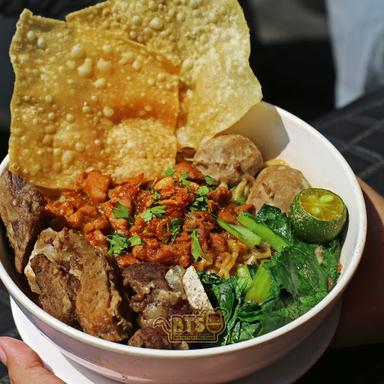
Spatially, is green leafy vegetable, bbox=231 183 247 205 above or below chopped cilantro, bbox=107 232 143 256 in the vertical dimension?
below

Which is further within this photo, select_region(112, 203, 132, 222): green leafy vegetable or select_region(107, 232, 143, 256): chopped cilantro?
select_region(112, 203, 132, 222): green leafy vegetable

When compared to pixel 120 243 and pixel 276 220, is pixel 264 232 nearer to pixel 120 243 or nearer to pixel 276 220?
pixel 276 220

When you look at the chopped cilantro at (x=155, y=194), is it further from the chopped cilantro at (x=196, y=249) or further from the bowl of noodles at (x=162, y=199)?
the chopped cilantro at (x=196, y=249)

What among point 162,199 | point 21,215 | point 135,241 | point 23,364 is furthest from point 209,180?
point 23,364

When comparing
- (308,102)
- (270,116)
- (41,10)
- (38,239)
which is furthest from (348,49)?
(38,239)

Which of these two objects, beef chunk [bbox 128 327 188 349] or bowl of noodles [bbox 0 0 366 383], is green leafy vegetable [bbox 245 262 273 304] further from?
beef chunk [bbox 128 327 188 349]

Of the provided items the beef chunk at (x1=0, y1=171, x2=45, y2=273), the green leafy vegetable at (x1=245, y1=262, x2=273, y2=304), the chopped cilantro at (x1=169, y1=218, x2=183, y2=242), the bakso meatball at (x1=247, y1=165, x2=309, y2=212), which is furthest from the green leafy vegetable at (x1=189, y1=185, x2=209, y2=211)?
the beef chunk at (x1=0, y1=171, x2=45, y2=273)
